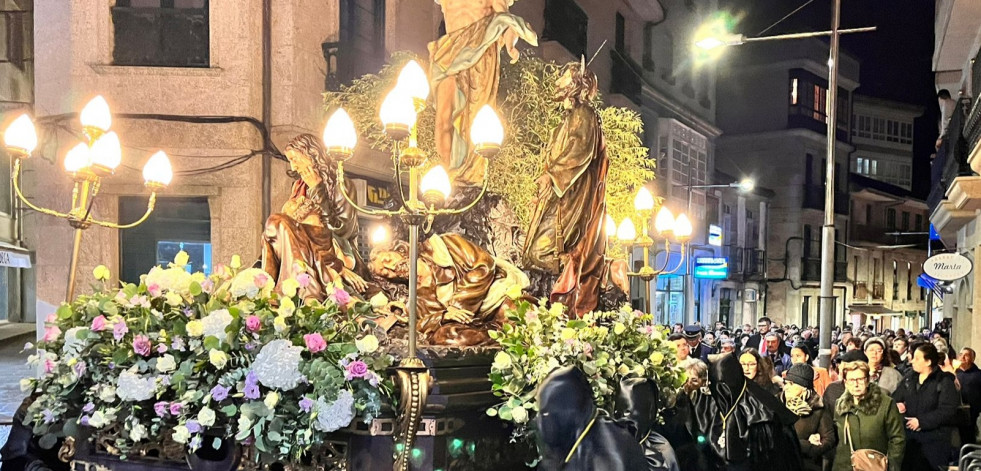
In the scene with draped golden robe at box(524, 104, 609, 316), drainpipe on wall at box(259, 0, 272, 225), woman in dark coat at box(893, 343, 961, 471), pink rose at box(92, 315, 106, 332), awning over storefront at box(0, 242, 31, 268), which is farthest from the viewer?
awning over storefront at box(0, 242, 31, 268)

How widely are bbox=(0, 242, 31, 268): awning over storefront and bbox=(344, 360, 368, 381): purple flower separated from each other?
1197cm

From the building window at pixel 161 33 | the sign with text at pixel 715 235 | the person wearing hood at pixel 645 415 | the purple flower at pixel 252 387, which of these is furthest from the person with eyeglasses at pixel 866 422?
the sign with text at pixel 715 235

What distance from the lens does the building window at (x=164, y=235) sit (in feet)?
36.4

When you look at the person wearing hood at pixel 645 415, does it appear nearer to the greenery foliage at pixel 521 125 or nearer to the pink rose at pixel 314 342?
the pink rose at pixel 314 342

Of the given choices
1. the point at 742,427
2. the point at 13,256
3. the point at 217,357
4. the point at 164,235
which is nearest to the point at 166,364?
the point at 217,357

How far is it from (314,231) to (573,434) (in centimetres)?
442

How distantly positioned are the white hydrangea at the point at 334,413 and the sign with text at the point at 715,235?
26.2 metres

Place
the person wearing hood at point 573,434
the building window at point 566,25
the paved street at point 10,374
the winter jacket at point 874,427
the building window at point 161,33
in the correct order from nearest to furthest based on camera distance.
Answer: the person wearing hood at point 573,434, the winter jacket at point 874,427, the paved street at point 10,374, the building window at point 161,33, the building window at point 566,25

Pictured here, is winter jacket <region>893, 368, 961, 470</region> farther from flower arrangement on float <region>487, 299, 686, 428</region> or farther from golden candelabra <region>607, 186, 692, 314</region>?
flower arrangement on float <region>487, 299, 686, 428</region>

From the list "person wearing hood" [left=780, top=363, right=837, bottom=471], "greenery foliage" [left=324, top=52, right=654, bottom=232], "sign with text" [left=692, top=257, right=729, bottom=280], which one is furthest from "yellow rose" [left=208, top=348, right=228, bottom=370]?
"sign with text" [left=692, top=257, right=729, bottom=280]

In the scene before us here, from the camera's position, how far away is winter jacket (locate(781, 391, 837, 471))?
5152 millimetres

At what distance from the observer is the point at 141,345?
3887mm

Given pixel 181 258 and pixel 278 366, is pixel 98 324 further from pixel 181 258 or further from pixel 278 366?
pixel 278 366

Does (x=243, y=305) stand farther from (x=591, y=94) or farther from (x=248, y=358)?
(x=591, y=94)
